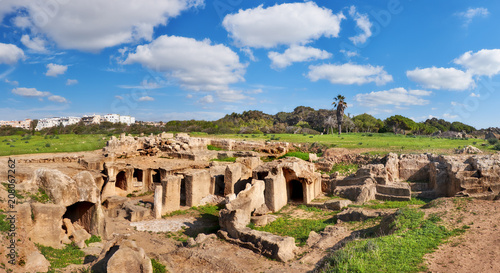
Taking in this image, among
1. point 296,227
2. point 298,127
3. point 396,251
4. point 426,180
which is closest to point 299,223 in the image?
point 296,227

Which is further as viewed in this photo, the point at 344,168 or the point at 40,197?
the point at 344,168

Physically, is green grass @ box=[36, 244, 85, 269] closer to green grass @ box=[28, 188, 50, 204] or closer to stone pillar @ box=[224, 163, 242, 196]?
green grass @ box=[28, 188, 50, 204]

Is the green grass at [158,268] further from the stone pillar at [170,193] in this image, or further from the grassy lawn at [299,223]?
the stone pillar at [170,193]

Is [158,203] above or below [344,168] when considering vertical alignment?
below

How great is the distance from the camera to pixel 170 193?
16406 mm

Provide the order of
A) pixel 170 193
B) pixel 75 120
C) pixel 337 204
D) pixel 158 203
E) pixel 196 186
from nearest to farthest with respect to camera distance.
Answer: pixel 337 204
pixel 158 203
pixel 170 193
pixel 196 186
pixel 75 120

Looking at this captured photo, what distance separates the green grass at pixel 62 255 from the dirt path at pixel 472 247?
9334 mm

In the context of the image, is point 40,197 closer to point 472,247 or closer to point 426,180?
point 472,247

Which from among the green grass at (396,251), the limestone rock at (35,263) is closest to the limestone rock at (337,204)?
the green grass at (396,251)

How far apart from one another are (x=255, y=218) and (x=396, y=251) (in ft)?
22.8

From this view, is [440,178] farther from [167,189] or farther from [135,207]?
[135,207]

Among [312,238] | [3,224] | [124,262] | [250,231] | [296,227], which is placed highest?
[3,224]

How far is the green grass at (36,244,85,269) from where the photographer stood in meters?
8.21

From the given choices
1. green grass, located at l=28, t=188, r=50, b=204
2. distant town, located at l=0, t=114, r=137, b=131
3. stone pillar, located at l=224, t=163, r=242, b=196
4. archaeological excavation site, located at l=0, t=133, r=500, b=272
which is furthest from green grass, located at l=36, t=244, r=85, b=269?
distant town, located at l=0, t=114, r=137, b=131
